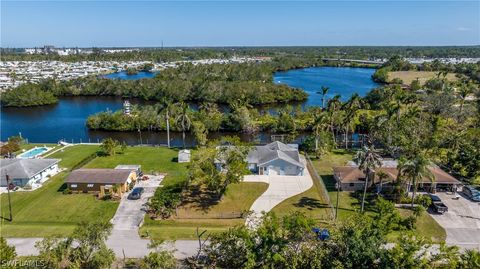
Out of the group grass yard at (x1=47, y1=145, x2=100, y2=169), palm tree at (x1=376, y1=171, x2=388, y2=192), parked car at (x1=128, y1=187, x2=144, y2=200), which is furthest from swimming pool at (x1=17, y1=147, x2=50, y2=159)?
palm tree at (x1=376, y1=171, x2=388, y2=192)

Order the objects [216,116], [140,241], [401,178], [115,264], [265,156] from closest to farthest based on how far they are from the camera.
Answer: [115,264], [140,241], [401,178], [265,156], [216,116]

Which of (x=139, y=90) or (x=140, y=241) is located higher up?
(x=139, y=90)

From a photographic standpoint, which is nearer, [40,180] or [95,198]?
[95,198]

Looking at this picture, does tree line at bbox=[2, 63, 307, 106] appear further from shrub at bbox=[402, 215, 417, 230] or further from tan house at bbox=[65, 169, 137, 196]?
shrub at bbox=[402, 215, 417, 230]

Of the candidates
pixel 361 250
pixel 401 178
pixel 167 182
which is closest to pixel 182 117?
pixel 167 182

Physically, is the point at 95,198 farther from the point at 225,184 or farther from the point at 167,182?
the point at 225,184

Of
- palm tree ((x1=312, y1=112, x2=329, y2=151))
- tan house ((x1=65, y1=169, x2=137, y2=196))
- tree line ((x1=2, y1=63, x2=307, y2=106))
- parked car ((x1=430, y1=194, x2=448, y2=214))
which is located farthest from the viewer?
tree line ((x1=2, y1=63, x2=307, y2=106))

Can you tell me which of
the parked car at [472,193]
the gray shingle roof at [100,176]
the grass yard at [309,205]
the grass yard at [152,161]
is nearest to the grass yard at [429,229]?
the parked car at [472,193]

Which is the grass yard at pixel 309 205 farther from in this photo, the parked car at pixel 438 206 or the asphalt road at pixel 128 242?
the asphalt road at pixel 128 242
